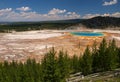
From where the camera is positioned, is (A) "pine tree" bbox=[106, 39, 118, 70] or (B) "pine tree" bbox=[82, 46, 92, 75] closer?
(A) "pine tree" bbox=[106, 39, 118, 70]

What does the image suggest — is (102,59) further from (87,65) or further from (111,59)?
(87,65)

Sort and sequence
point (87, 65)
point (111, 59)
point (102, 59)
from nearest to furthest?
point (111, 59) → point (102, 59) → point (87, 65)

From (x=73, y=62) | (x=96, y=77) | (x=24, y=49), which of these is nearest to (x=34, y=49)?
(x=24, y=49)

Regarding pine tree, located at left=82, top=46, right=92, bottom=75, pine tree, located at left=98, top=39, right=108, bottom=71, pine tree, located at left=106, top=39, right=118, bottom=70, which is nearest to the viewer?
pine tree, located at left=106, top=39, right=118, bottom=70

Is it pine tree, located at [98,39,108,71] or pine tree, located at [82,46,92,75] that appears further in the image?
pine tree, located at [82,46,92,75]

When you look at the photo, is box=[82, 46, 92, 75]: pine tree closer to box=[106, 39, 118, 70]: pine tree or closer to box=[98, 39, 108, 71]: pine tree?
box=[98, 39, 108, 71]: pine tree

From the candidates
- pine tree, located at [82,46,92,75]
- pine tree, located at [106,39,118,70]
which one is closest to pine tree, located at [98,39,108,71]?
pine tree, located at [106,39,118,70]

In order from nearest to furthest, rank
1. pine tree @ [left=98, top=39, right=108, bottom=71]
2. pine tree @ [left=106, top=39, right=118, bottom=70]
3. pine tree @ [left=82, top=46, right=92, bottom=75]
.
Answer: pine tree @ [left=106, top=39, right=118, bottom=70] < pine tree @ [left=98, top=39, right=108, bottom=71] < pine tree @ [left=82, top=46, right=92, bottom=75]

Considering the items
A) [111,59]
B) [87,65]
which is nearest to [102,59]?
[111,59]

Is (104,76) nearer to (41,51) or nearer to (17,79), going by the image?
(17,79)

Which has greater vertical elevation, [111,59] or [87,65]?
[111,59]

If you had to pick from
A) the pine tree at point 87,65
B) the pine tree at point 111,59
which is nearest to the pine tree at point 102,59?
the pine tree at point 111,59

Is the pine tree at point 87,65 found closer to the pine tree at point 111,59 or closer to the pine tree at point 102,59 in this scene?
the pine tree at point 102,59
